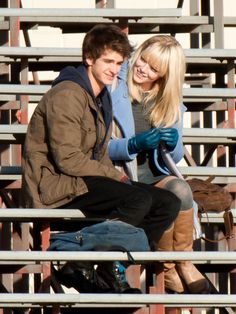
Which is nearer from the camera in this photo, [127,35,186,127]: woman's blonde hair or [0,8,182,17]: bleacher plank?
[127,35,186,127]: woman's blonde hair

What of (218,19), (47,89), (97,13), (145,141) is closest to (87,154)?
(145,141)

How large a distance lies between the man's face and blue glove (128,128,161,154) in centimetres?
31

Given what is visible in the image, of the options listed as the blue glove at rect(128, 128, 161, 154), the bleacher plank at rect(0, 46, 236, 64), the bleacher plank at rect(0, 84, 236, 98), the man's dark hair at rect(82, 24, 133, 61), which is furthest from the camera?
the bleacher plank at rect(0, 46, 236, 64)

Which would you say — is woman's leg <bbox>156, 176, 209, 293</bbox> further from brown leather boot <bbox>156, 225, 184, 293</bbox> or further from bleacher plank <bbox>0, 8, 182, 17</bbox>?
bleacher plank <bbox>0, 8, 182, 17</bbox>

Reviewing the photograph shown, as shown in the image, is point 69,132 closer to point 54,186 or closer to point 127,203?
point 54,186

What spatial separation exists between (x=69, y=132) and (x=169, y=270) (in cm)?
90

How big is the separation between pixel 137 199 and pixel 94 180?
22 centimetres

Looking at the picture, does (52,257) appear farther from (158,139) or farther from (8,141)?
(8,141)

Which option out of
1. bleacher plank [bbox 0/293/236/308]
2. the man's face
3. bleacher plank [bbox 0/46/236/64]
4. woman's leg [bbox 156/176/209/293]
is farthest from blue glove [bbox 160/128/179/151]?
bleacher plank [bbox 0/46/236/64]

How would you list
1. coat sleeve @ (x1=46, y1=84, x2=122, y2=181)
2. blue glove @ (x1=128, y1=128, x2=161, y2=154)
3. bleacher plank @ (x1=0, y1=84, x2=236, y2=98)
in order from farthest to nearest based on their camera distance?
bleacher plank @ (x1=0, y1=84, x2=236, y2=98) → blue glove @ (x1=128, y1=128, x2=161, y2=154) → coat sleeve @ (x1=46, y1=84, x2=122, y2=181)

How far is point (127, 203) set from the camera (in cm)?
821

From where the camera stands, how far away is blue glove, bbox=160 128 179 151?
27.7ft

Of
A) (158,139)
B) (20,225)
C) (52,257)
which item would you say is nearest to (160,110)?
(158,139)

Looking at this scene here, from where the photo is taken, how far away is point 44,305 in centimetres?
847
